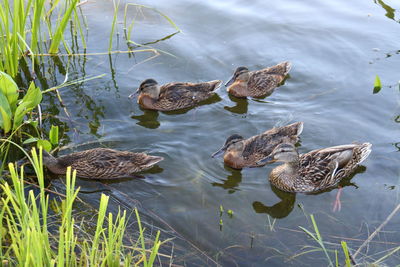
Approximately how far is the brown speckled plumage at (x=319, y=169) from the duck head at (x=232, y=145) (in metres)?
0.39

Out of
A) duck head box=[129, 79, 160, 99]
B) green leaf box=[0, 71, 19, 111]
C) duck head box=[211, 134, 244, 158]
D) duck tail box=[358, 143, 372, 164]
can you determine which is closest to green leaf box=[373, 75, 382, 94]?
duck tail box=[358, 143, 372, 164]

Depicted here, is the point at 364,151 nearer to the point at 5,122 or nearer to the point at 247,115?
the point at 247,115

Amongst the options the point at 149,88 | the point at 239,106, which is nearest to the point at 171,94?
the point at 149,88

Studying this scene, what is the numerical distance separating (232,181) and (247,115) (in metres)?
1.41

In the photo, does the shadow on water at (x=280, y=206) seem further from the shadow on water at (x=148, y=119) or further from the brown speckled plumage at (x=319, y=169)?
the shadow on water at (x=148, y=119)

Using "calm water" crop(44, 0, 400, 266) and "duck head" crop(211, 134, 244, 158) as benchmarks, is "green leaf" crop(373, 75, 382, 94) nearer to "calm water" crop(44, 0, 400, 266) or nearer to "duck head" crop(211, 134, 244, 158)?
"calm water" crop(44, 0, 400, 266)

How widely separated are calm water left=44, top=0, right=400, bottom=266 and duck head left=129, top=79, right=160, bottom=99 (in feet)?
0.87

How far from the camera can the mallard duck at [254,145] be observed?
566 centimetres

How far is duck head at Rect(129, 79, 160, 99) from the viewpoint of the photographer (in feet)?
21.9

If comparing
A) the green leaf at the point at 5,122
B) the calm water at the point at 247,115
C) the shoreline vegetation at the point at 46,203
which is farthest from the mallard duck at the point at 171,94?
the green leaf at the point at 5,122

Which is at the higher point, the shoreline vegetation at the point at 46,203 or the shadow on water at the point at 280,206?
the shoreline vegetation at the point at 46,203

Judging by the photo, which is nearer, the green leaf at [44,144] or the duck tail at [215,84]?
the green leaf at [44,144]

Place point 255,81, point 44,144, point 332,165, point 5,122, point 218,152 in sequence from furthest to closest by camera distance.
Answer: point 255,81, point 218,152, point 332,165, point 44,144, point 5,122

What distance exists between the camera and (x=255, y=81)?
711 cm
